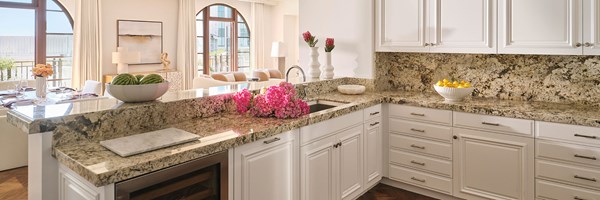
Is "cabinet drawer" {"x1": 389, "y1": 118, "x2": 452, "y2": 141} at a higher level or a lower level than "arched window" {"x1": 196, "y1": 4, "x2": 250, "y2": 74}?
lower

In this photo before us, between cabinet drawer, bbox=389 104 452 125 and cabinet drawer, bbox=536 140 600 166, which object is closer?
cabinet drawer, bbox=536 140 600 166

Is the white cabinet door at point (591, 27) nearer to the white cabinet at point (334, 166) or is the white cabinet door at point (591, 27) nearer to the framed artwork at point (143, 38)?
the white cabinet at point (334, 166)

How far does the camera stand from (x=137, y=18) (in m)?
7.67

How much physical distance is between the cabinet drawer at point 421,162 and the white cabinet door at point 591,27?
123 cm

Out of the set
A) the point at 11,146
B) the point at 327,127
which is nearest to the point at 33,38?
the point at 11,146

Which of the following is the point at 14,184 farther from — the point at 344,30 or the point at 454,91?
the point at 454,91

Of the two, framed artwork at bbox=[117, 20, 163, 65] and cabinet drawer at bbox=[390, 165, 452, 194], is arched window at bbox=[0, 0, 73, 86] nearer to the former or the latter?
framed artwork at bbox=[117, 20, 163, 65]

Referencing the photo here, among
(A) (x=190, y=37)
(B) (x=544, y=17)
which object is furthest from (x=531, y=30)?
(A) (x=190, y=37)

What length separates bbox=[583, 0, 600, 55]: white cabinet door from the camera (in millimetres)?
2697

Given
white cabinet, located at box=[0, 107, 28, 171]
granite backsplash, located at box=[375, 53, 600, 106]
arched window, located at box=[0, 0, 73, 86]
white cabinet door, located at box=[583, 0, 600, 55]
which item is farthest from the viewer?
arched window, located at box=[0, 0, 73, 86]

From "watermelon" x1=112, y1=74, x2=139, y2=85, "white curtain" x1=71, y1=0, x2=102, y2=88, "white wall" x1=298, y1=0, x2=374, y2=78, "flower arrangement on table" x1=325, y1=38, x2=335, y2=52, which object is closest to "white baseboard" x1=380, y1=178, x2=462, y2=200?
"white wall" x1=298, y1=0, x2=374, y2=78

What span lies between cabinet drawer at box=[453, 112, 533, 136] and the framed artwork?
21.0 feet

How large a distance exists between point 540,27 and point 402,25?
3.53 ft

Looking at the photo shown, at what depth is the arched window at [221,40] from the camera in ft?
29.9
